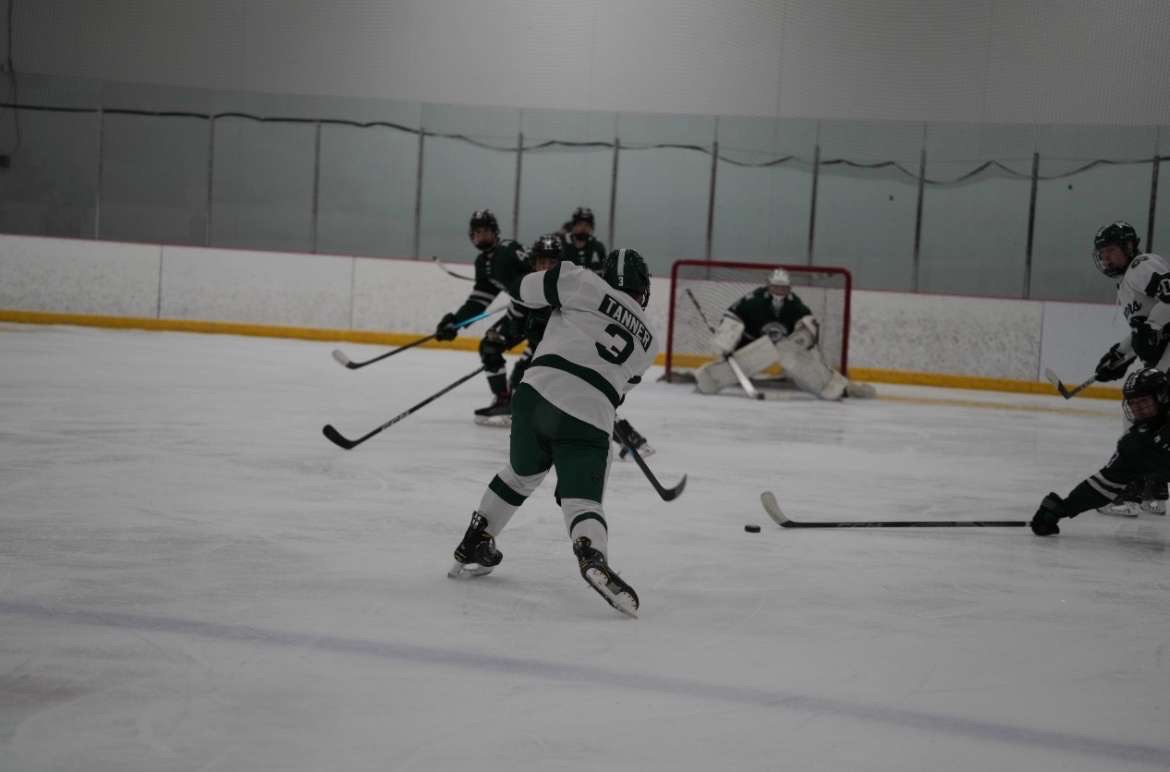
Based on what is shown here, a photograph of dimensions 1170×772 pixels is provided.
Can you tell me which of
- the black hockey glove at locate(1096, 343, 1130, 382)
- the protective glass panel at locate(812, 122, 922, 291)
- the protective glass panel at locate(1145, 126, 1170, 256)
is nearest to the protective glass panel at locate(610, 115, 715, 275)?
the protective glass panel at locate(812, 122, 922, 291)

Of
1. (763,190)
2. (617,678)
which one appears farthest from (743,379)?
(617,678)

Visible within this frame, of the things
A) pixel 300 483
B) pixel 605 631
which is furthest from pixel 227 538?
pixel 605 631

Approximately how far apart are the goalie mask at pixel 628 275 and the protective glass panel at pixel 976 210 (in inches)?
346

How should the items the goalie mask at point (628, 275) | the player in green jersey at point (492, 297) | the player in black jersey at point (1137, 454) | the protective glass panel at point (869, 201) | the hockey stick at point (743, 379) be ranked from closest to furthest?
the goalie mask at point (628, 275)
the player in black jersey at point (1137, 454)
the player in green jersey at point (492, 297)
the hockey stick at point (743, 379)
the protective glass panel at point (869, 201)

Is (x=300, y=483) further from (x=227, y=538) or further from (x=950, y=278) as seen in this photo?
(x=950, y=278)

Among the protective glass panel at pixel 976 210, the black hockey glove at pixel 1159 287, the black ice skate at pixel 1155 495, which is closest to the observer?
the black hockey glove at pixel 1159 287

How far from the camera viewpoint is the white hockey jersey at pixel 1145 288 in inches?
188

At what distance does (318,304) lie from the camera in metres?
11.7

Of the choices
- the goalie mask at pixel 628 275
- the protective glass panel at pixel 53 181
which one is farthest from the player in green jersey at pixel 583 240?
the protective glass panel at pixel 53 181

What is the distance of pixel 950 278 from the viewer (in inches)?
451

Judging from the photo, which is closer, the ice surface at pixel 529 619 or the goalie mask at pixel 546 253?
the ice surface at pixel 529 619

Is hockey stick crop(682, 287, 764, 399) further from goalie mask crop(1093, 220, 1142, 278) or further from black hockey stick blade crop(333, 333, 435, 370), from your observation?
goalie mask crop(1093, 220, 1142, 278)

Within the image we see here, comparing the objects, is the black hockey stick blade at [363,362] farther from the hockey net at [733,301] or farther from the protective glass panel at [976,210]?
the protective glass panel at [976,210]

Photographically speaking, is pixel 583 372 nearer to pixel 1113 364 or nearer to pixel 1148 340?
pixel 1148 340
